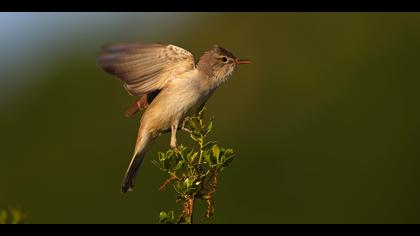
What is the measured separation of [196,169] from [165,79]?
2.04 m

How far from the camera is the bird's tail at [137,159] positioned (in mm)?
6484

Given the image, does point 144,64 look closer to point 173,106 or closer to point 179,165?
point 173,106

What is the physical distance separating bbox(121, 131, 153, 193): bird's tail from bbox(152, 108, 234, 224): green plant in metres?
1.97

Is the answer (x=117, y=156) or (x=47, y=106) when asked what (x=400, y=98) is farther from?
(x=47, y=106)

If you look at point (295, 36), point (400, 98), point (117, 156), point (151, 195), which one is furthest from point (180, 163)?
point (295, 36)

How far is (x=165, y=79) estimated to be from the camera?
6.29 m

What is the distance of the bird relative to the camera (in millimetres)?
5945

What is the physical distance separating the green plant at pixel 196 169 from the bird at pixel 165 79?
53.9 inches

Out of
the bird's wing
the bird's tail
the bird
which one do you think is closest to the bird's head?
the bird

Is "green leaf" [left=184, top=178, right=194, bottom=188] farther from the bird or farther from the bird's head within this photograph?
the bird's head

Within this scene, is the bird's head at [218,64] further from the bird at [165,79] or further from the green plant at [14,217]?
Result: the green plant at [14,217]

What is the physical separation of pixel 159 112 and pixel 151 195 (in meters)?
2.99

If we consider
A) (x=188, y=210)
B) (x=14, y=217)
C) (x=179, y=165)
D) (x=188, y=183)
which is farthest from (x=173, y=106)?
(x=14, y=217)

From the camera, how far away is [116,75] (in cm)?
577
